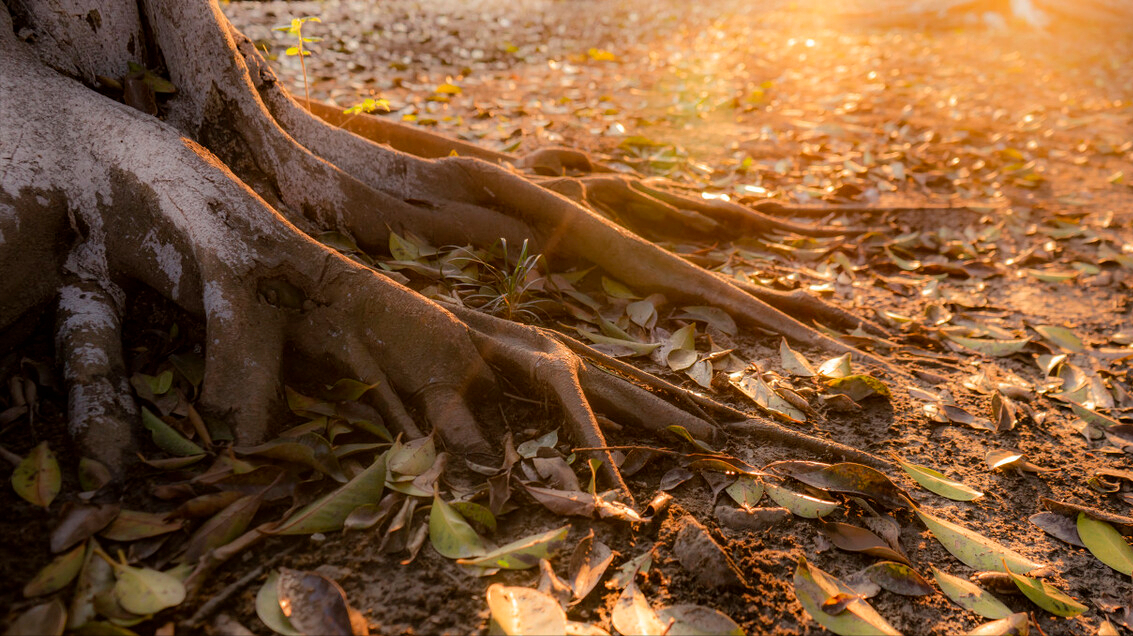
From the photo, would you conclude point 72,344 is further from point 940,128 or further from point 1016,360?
point 940,128

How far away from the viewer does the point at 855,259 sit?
387cm

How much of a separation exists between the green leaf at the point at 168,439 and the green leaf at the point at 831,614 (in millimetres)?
1540

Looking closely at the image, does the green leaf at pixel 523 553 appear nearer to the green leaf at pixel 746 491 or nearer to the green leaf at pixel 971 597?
the green leaf at pixel 746 491

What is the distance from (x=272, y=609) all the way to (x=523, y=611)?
0.53m

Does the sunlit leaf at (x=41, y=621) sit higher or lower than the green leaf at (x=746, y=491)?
higher

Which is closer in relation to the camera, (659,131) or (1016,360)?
A: (1016,360)

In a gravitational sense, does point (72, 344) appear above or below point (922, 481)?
above

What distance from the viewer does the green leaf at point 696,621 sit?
4.92 ft

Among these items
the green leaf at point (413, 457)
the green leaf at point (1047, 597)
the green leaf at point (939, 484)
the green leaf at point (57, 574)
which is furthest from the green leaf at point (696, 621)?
the green leaf at point (57, 574)

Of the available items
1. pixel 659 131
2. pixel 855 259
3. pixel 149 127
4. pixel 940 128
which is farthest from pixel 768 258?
pixel 940 128

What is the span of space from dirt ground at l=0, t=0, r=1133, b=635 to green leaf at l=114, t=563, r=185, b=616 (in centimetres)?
14

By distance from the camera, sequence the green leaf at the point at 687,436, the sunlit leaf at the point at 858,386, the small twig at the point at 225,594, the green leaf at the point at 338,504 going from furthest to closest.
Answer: the sunlit leaf at the point at 858,386 → the green leaf at the point at 687,436 → the green leaf at the point at 338,504 → the small twig at the point at 225,594

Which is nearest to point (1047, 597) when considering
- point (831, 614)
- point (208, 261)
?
point (831, 614)

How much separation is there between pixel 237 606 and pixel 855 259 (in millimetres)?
3504
